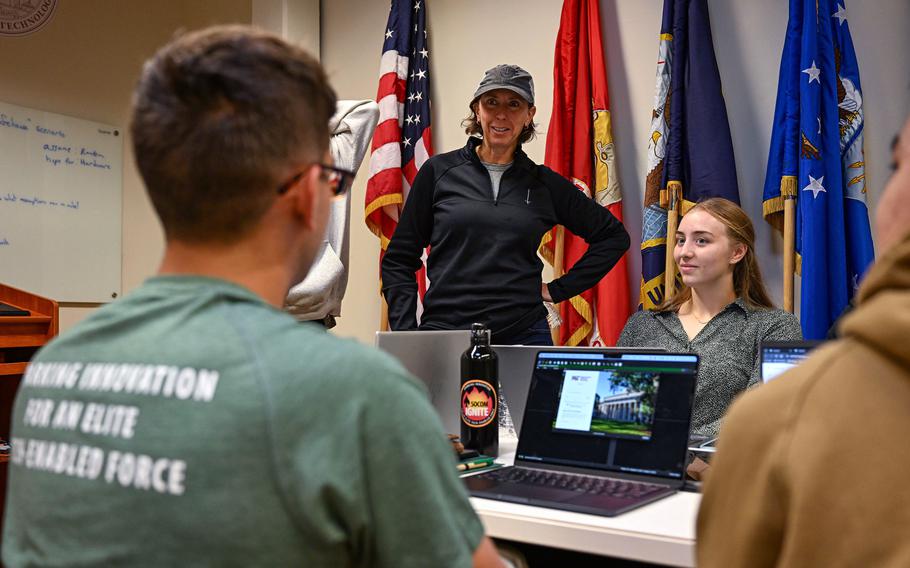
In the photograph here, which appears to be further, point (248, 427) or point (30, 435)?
point (30, 435)

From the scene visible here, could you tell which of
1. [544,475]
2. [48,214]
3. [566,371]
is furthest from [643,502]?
[48,214]

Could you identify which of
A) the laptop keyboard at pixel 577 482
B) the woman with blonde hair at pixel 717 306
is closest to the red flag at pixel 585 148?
the woman with blonde hair at pixel 717 306

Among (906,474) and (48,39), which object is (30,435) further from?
(48,39)

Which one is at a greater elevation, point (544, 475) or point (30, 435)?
point (30, 435)

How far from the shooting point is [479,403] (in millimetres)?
1794

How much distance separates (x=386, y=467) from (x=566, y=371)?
3.26ft

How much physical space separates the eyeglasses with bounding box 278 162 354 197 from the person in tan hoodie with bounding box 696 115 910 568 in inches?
19.4

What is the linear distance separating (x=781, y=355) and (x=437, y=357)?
2.55ft

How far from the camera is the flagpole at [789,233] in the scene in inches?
126

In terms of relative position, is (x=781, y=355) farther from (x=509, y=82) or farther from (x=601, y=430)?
(x=509, y=82)

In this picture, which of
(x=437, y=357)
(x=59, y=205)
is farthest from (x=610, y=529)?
(x=59, y=205)

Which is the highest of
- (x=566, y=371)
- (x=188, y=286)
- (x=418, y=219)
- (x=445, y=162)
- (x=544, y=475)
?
(x=445, y=162)

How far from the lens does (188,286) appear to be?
0.82 m

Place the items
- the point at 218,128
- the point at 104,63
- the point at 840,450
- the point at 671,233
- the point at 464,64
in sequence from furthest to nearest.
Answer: the point at 104,63 < the point at 464,64 < the point at 671,233 < the point at 218,128 < the point at 840,450
